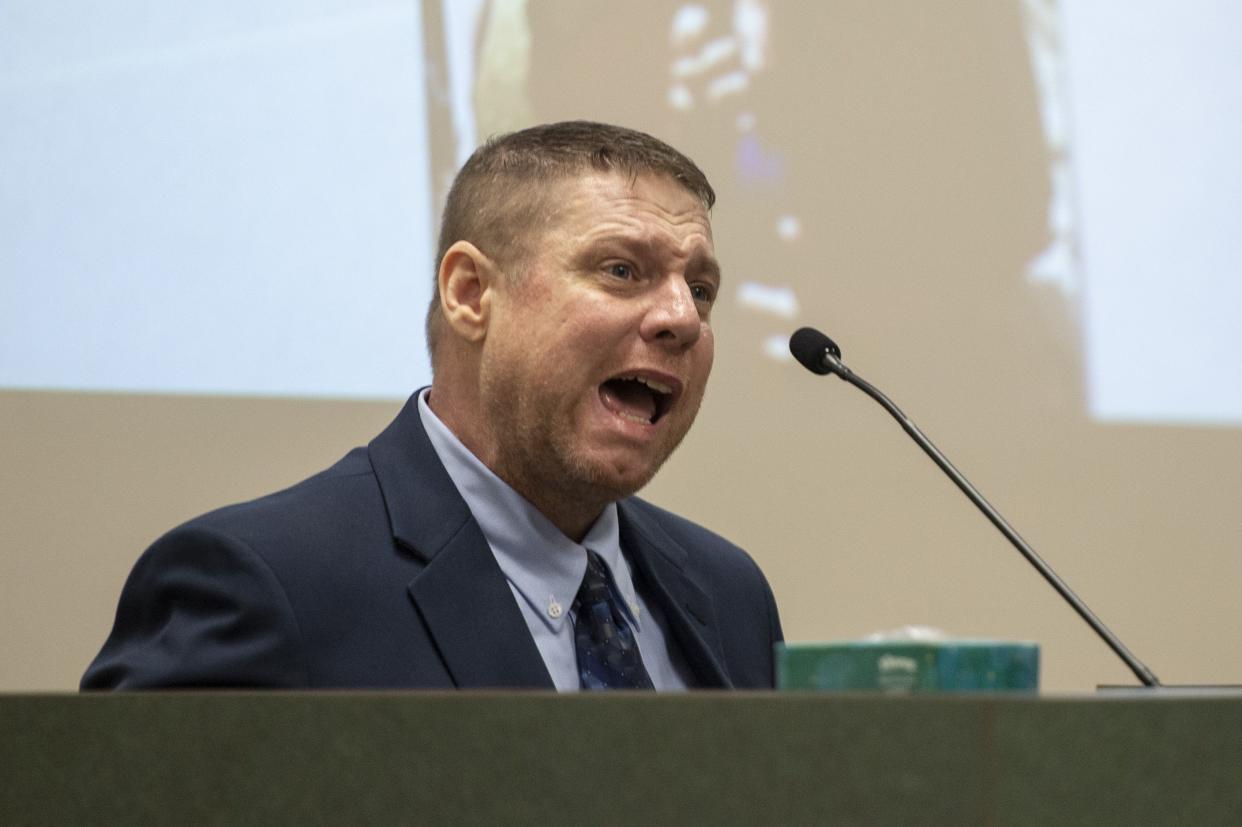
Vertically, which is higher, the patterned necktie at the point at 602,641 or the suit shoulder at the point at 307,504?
the suit shoulder at the point at 307,504

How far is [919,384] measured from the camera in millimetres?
3391

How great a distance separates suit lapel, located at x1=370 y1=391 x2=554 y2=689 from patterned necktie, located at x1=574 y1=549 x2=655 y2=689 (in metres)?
0.13

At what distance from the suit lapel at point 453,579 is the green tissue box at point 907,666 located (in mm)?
612

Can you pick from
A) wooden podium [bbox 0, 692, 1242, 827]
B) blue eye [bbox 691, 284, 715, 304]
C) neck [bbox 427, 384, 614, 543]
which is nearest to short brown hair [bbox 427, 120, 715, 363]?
blue eye [bbox 691, 284, 715, 304]

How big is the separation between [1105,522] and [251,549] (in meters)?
2.28

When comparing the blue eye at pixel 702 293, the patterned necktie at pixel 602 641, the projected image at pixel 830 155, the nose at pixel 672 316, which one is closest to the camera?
the patterned necktie at pixel 602 641

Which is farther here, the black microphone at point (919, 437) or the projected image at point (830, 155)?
the projected image at point (830, 155)

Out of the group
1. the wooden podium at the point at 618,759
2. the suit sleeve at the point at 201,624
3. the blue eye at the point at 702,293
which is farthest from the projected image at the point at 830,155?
the wooden podium at the point at 618,759

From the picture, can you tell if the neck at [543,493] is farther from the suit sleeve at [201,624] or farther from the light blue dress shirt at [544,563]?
the suit sleeve at [201,624]

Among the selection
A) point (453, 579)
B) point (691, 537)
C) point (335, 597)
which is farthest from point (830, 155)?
point (335, 597)

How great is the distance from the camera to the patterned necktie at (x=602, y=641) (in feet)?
6.16

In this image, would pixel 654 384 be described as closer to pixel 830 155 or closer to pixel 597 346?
pixel 597 346

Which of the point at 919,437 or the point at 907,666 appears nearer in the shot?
the point at 907,666

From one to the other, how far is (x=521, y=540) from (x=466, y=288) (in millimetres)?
378
